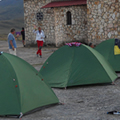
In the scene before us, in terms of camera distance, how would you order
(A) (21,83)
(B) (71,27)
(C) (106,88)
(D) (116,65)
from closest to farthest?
(A) (21,83), (C) (106,88), (D) (116,65), (B) (71,27)

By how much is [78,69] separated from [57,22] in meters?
14.3

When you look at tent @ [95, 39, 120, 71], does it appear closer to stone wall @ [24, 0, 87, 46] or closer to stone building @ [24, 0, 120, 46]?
stone building @ [24, 0, 120, 46]

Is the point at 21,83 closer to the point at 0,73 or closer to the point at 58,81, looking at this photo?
the point at 0,73

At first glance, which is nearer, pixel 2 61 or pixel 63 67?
pixel 2 61

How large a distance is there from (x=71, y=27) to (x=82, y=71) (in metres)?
14.0

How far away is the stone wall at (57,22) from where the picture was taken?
21.6 m

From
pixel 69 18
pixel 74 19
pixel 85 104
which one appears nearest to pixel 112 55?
pixel 85 104

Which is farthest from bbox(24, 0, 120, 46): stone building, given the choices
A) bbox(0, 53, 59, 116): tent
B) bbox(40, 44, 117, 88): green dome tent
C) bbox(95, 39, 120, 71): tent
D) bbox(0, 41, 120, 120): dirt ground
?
bbox(0, 53, 59, 116): tent

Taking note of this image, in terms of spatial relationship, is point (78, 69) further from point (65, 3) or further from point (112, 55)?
point (65, 3)

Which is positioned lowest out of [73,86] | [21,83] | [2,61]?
[73,86]

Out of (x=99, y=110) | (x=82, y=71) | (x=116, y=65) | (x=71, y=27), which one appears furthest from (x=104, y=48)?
(x=71, y=27)

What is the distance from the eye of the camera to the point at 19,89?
5.71 meters

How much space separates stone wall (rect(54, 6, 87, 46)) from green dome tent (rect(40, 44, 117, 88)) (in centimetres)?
1340

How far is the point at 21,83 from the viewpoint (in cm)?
583
